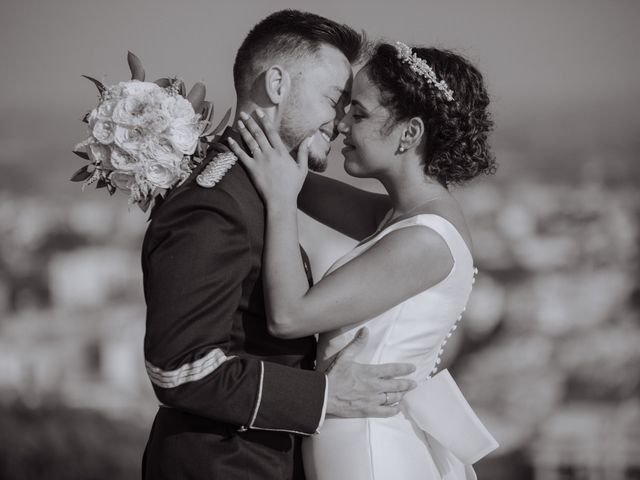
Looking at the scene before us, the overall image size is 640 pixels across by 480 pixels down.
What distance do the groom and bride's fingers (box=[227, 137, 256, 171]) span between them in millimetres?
26

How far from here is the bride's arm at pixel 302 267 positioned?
1874mm

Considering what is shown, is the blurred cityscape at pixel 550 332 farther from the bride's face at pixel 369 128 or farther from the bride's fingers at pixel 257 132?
the bride's fingers at pixel 257 132

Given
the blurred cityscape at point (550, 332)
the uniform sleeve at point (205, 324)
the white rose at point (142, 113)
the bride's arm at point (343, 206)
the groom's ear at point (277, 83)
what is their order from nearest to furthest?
the uniform sleeve at point (205, 324) → the white rose at point (142, 113) → the groom's ear at point (277, 83) → the bride's arm at point (343, 206) → the blurred cityscape at point (550, 332)

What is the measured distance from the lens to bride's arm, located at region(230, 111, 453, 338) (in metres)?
1.87

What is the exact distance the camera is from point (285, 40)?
214 cm

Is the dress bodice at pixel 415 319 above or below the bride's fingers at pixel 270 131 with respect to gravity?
below

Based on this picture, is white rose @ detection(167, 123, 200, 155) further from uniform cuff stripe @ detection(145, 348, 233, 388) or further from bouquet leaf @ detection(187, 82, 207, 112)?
uniform cuff stripe @ detection(145, 348, 233, 388)

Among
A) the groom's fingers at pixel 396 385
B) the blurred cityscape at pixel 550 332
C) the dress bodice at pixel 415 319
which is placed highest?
the dress bodice at pixel 415 319

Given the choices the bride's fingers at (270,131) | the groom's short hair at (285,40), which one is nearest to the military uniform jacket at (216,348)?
the bride's fingers at (270,131)

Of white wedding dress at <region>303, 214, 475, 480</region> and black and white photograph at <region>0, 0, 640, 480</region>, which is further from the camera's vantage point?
black and white photograph at <region>0, 0, 640, 480</region>

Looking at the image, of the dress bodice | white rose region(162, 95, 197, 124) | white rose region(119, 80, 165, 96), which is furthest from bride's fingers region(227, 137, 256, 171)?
the dress bodice

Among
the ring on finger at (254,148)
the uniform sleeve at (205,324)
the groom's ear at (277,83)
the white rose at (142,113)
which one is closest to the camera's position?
the uniform sleeve at (205,324)

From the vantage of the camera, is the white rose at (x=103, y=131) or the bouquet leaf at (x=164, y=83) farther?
the bouquet leaf at (x=164, y=83)

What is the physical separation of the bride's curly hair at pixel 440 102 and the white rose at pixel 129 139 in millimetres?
695
